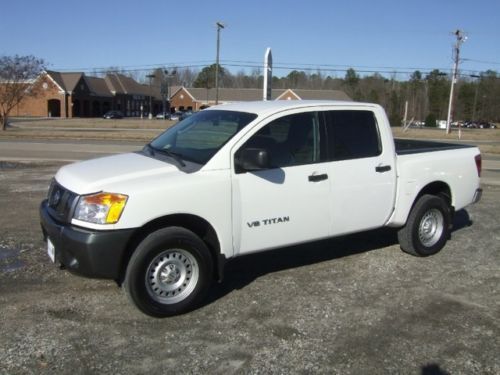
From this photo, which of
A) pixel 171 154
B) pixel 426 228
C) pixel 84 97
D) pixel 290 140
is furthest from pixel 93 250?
pixel 84 97

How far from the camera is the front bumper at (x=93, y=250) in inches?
159

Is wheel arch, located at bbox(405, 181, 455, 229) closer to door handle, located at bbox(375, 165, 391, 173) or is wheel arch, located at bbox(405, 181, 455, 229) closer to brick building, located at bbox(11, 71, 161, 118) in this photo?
door handle, located at bbox(375, 165, 391, 173)

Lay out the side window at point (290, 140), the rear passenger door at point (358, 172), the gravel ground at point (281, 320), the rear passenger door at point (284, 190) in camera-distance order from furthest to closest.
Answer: the rear passenger door at point (358, 172)
the side window at point (290, 140)
the rear passenger door at point (284, 190)
the gravel ground at point (281, 320)

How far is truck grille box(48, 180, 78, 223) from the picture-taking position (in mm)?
4258

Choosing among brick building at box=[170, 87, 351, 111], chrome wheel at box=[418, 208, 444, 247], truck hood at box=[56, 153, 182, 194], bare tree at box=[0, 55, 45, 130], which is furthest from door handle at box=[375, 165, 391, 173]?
brick building at box=[170, 87, 351, 111]

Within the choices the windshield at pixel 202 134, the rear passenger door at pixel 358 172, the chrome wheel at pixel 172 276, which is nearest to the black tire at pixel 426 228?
the rear passenger door at pixel 358 172

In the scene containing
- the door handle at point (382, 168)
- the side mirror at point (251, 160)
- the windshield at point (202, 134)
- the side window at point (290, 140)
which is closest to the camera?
the side mirror at point (251, 160)

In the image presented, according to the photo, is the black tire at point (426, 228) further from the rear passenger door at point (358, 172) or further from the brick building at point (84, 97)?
the brick building at point (84, 97)

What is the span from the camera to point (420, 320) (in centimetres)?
448

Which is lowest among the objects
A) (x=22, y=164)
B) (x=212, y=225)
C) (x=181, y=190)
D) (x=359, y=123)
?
(x=22, y=164)

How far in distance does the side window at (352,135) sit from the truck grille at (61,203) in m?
2.55

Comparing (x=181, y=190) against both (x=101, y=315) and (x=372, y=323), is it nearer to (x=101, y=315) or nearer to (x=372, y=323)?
(x=101, y=315)

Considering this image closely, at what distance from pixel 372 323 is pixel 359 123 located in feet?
7.46

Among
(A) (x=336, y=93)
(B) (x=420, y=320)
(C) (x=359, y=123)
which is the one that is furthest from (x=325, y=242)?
(A) (x=336, y=93)
